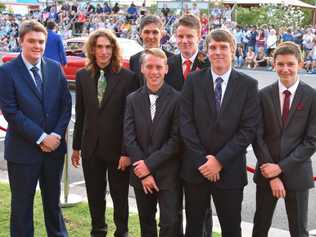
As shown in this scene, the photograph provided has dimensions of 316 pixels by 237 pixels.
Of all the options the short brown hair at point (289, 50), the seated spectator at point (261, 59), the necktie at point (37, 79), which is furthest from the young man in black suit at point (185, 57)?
the seated spectator at point (261, 59)

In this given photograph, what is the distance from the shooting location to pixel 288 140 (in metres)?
4.12

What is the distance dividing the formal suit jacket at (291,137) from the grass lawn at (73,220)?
143 cm

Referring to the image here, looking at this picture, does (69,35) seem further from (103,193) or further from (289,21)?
(103,193)

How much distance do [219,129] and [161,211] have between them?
87 centimetres

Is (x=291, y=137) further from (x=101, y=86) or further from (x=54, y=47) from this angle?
(x=54, y=47)

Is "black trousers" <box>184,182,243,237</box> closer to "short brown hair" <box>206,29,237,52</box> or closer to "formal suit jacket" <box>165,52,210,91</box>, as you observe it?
"formal suit jacket" <box>165,52,210,91</box>

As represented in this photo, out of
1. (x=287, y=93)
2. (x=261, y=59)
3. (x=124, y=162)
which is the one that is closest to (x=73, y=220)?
(x=124, y=162)

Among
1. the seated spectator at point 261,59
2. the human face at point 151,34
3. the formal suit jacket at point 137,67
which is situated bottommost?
the seated spectator at point 261,59

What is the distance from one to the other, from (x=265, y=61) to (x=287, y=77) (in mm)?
21608

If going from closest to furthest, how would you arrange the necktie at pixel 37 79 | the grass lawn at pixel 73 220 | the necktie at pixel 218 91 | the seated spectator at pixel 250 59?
the necktie at pixel 218 91, the necktie at pixel 37 79, the grass lawn at pixel 73 220, the seated spectator at pixel 250 59

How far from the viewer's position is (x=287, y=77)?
419 centimetres

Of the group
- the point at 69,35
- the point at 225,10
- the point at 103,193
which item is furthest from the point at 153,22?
the point at 69,35

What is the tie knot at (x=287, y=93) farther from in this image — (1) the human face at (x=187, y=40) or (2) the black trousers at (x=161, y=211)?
(2) the black trousers at (x=161, y=211)

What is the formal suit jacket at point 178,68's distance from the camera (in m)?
4.80
